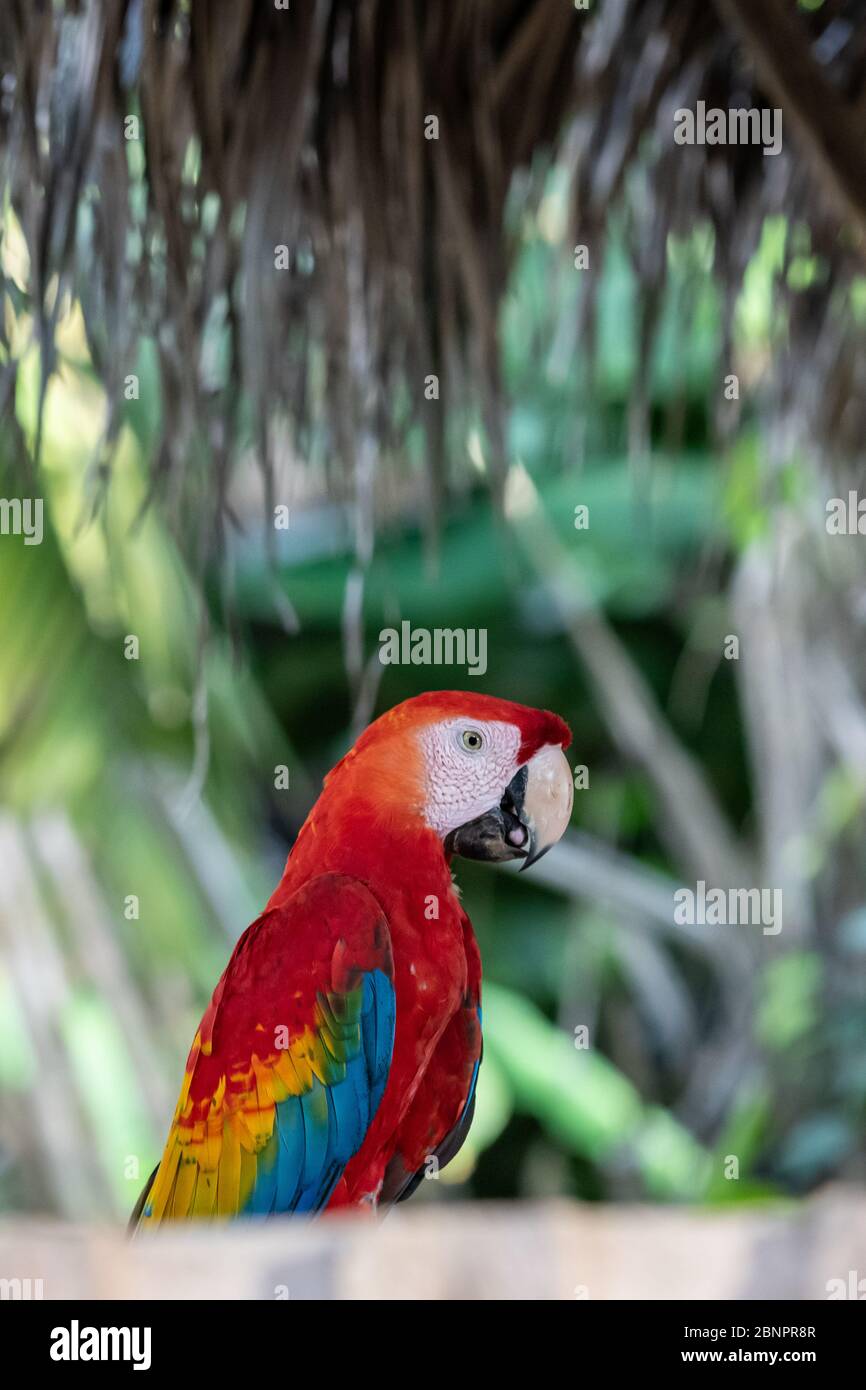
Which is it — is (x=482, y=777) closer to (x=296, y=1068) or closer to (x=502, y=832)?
(x=502, y=832)

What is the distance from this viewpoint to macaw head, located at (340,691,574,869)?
862 millimetres

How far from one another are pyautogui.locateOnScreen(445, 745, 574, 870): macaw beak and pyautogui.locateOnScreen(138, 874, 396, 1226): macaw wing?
0.29ft

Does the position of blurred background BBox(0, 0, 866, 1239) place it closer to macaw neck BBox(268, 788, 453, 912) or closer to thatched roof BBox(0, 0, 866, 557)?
thatched roof BBox(0, 0, 866, 557)

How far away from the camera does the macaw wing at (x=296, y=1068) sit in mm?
814

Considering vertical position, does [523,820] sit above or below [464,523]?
below

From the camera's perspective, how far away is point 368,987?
2.68ft

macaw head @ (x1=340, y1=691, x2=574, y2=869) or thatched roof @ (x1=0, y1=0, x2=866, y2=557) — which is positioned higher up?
thatched roof @ (x1=0, y1=0, x2=866, y2=557)

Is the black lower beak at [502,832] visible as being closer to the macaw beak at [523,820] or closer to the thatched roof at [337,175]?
the macaw beak at [523,820]

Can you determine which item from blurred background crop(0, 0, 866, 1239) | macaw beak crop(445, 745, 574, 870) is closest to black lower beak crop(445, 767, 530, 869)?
macaw beak crop(445, 745, 574, 870)

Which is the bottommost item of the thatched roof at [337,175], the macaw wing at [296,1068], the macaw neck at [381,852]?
the macaw wing at [296,1068]

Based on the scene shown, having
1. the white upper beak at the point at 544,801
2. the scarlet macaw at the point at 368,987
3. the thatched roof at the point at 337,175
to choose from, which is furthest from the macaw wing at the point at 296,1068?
the thatched roof at the point at 337,175

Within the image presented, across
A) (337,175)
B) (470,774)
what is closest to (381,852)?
(470,774)

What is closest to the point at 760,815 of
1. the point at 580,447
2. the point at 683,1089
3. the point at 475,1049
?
the point at 683,1089
